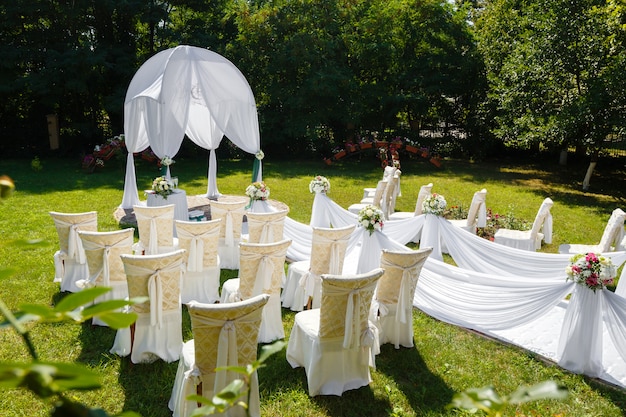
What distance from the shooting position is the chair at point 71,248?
6.41 meters

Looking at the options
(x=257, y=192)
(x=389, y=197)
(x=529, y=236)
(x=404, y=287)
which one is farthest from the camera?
(x=389, y=197)

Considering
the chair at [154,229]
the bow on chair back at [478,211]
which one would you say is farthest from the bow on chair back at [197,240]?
the bow on chair back at [478,211]

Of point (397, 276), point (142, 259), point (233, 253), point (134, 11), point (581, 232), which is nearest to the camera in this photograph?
point (142, 259)

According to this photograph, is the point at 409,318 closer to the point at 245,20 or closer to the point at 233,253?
the point at 233,253

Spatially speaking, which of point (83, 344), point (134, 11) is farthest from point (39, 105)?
point (83, 344)

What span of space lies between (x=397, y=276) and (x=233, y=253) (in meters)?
3.35

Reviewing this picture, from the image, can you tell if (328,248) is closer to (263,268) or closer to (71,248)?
(263,268)

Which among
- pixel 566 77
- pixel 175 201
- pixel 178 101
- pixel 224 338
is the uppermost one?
pixel 566 77

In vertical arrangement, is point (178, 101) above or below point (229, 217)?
above

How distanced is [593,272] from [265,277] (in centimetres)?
334

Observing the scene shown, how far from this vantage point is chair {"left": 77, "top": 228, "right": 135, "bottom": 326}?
214 inches

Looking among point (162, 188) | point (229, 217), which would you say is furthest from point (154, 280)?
point (162, 188)

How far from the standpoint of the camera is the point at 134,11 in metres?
17.7

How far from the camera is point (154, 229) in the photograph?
6762 millimetres
